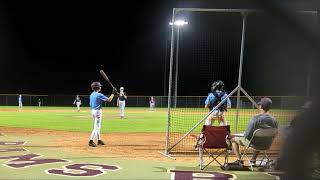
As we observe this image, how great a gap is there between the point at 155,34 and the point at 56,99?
14.0 meters

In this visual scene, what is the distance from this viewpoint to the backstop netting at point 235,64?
2645 millimetres

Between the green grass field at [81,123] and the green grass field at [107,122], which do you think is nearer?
the green grass field at [81,123]

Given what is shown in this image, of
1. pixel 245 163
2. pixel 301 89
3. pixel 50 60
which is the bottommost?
pixel 245 163

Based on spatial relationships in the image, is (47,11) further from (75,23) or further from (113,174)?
(113,174)

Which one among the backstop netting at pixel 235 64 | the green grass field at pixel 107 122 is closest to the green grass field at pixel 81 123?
the green grass field at pixel 107 122

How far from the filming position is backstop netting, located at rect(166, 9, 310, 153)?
8.68ft

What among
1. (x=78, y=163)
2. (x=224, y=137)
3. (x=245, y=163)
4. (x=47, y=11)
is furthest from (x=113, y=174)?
(x=47, y=11)

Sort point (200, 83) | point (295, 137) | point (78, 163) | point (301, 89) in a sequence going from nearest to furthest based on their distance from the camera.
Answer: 1. point (295, 137)
2. point (301, 89)
3. point (78, 163)
4. point (200, 83)

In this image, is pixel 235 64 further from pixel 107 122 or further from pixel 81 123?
pixel 81 123

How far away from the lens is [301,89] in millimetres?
2553

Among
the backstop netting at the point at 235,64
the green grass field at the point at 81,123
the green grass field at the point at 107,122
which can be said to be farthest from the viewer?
the green grass field at the point at 107,122

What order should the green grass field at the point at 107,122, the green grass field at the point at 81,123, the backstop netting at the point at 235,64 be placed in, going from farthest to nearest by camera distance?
the green grass field at the point at 107,122
the green grass field at the point at 81,123
the backstop netting at the point at 235,64

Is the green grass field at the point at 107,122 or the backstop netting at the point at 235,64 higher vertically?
the backstop netting at the point at 235,64

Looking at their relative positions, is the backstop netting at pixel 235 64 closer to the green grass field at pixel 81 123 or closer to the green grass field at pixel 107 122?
the green grass field at pixel 107 122
